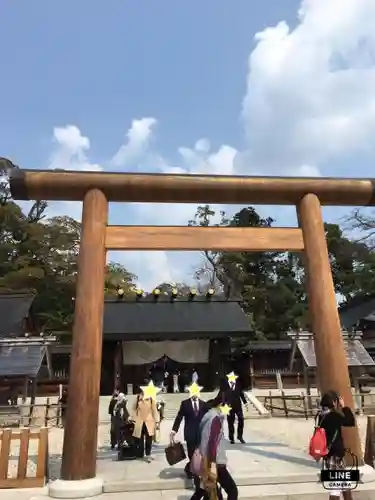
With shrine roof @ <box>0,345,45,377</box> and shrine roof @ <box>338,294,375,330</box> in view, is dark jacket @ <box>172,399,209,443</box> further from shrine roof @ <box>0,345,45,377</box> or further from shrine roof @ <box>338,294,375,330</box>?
shrine roof @ <box>338,294,375,330</box>

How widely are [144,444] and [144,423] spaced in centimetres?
42

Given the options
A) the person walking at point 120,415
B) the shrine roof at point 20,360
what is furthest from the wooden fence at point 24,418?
the person walking at point 120,415

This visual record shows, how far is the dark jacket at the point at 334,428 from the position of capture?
446 cm

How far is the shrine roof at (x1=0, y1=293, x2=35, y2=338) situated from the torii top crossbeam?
20359 mm

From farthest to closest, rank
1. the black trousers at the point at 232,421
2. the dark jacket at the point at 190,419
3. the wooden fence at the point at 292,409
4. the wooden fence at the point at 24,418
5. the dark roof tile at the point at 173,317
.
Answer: the dark roof tile at the point at 173,317
the wooden fence at the point at 292,409
the wooden fence at the point at 24,418
the black trousers at the point at 232,421
the dark jacket at the point at 190,419

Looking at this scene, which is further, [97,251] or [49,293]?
[49,293]

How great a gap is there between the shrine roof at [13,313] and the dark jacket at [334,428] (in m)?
23.5

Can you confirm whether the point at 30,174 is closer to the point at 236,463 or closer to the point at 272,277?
the point at 236,463

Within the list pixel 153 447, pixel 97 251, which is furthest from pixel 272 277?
pixel 97 251

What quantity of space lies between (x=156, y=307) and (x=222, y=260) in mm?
18808

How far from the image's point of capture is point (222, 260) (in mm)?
45031

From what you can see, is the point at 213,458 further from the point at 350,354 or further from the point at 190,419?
the point at 350,354

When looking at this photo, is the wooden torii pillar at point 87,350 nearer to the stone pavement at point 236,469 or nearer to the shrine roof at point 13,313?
the stone pavement at point 236,469

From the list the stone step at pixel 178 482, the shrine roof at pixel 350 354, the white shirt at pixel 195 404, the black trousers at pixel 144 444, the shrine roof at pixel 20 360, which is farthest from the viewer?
the shrine roof at pixel 350 354
